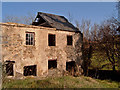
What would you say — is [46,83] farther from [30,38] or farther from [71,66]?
[71,66]

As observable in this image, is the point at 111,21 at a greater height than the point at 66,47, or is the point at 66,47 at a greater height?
the point at 111,21

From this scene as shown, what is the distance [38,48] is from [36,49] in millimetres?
227

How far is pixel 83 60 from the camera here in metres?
14.7

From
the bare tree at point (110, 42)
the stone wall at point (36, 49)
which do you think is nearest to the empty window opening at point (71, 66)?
the stone wall at point (36, 49)

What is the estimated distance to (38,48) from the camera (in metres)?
10.7

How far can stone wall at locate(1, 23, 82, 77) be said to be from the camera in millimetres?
9017

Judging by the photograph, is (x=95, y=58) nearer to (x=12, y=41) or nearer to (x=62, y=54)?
(x=62, y=54)

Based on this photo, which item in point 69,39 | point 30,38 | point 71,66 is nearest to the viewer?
point 30,38

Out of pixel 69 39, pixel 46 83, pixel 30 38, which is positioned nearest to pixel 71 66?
pixel 69 39

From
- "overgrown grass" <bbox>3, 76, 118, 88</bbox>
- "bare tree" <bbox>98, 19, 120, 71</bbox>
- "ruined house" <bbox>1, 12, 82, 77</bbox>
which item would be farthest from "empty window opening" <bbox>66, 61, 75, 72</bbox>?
"overgrown grass" <bbox>3, 76, 118, 88</bbox>

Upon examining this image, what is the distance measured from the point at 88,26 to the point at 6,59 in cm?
1356

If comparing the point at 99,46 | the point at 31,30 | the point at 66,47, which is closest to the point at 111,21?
the point at 99,46

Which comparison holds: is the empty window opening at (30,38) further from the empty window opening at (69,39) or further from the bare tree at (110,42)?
the bare tree at (110,42)

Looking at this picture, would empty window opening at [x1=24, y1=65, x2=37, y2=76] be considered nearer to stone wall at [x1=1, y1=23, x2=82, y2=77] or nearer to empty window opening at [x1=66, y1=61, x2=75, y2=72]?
stone wall at [x1=1, y1=23, x2=82, y2=77]
